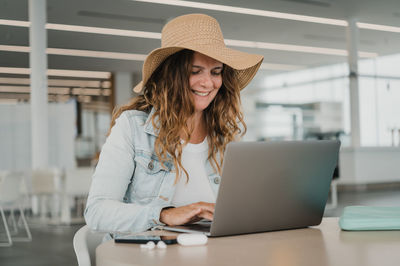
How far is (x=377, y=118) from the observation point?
37.7 ft

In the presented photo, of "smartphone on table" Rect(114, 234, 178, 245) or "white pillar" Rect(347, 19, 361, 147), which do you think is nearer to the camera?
"smartphone on table" Rect(114, 234, 178, 245)

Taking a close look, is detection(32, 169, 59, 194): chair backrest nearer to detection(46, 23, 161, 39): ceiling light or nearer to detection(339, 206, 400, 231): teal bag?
detection(46, 23, 161, 39): ceiling light

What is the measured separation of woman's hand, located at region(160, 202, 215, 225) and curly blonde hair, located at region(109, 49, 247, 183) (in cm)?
31

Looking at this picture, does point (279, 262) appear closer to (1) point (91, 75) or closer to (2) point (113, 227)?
(2) point (113, 227)

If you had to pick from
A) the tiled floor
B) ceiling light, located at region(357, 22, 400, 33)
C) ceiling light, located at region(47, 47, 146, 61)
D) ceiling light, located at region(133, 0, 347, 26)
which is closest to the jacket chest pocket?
the tiled floor

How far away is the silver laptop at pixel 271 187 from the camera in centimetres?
98

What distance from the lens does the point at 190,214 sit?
1149 mm

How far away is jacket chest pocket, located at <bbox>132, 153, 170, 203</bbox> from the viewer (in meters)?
1.48

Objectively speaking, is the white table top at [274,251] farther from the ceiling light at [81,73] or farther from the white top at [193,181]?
the ceiling light at [81,73]

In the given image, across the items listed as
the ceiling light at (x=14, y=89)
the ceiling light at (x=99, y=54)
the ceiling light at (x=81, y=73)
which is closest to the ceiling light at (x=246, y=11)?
the ceiling light at (x=14, y=89)

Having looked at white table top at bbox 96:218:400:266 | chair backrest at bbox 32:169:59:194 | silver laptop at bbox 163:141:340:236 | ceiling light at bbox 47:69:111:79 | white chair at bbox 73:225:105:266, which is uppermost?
ceiling light at bbox 47:69:111:79

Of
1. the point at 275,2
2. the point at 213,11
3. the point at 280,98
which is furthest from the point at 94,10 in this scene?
the point at 280,98

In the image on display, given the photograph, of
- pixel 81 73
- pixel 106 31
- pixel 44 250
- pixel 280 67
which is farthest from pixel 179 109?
pixel 81 73

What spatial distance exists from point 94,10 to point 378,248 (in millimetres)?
8480
